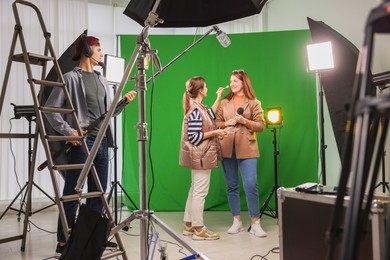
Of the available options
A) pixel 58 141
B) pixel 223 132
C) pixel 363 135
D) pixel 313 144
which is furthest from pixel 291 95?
pixel 363 135

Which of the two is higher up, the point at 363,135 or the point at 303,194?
the point at 363,135

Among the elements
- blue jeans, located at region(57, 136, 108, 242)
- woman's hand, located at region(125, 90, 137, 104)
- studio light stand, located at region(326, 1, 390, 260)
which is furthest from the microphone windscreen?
studio light stand, located at region(326, 1, 390, 260)

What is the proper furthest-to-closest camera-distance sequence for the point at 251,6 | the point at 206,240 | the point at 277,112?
the point at 277,112, the point at 206,240, the point at 251,6

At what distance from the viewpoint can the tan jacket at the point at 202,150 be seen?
312cm

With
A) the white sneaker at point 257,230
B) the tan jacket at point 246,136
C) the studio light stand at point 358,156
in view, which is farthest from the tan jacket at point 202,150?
the studio light stand at point 358,156

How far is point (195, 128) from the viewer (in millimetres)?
3125

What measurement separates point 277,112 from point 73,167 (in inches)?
91.2

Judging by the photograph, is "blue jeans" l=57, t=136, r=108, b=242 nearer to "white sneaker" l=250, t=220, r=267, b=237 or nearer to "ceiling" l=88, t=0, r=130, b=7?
"white sneaker" l=250, t=220, r=267, b=237

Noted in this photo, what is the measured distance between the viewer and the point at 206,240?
3092 millimetres

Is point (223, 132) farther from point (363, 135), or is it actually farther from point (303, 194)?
point (363, 135)

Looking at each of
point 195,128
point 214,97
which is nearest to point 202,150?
point 195,128

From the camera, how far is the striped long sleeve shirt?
10.2ft

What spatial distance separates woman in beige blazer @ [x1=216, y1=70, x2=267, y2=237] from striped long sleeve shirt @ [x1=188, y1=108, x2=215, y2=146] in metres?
0.34

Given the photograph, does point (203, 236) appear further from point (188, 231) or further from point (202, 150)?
point (202, 150)
